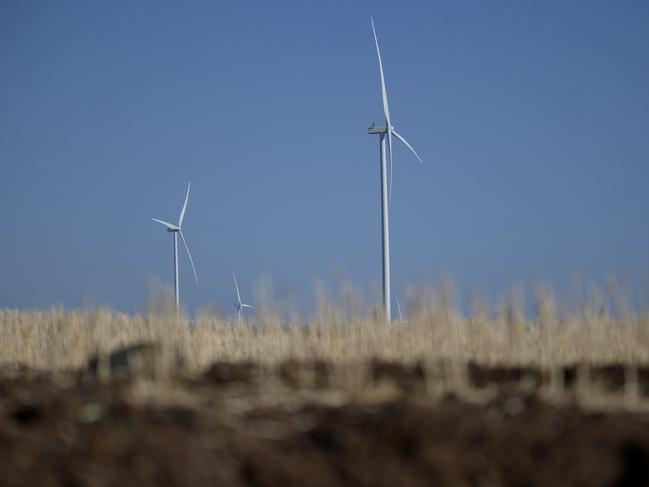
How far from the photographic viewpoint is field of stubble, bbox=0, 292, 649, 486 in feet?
19.9

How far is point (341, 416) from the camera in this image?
23.2 feet

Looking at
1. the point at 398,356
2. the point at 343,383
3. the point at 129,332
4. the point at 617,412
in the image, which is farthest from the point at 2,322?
the point at 617,412

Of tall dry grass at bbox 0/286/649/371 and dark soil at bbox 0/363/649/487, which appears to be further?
tall dry grass at bbox 0/286/649/371

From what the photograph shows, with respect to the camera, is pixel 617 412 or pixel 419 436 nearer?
pixel 419 436

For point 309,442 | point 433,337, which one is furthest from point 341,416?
point 433,337

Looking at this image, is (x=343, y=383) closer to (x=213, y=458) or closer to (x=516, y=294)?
(x=213, y=458)

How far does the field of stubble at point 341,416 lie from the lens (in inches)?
238

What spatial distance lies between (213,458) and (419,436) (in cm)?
138

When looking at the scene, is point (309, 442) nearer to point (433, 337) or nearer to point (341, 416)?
point (341, 416)

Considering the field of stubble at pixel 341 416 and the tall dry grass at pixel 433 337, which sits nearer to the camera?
the field of stubble at pixel 341 416

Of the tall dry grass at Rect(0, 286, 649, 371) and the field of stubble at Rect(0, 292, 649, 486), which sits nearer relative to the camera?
the field of stubble at Rect(0, 292, 649, 486)

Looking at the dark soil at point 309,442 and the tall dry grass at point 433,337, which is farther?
the tall dry grass at point 433,337

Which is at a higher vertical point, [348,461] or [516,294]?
[516,294]

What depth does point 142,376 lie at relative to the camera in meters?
9.03
